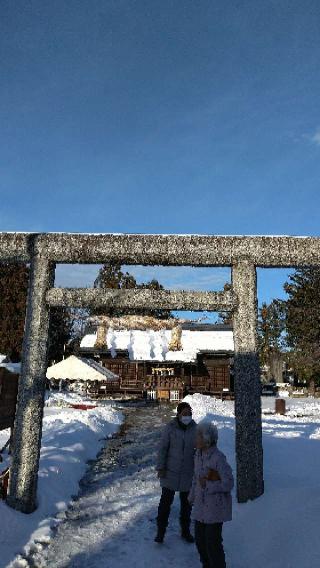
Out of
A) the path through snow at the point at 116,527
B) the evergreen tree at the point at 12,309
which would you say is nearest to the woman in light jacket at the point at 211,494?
the path through snow at the point at 116,527

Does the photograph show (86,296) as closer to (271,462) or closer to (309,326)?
(271,462)

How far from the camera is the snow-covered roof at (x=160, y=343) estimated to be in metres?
29.7

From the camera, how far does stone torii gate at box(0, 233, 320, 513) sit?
571 cm

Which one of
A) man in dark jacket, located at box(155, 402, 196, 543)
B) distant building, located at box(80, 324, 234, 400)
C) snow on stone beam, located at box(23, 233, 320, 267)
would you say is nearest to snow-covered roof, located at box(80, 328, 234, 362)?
distant building, located at box(80, 324, 234, 400)

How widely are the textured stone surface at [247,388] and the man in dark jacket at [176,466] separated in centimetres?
94

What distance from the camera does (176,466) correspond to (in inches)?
191

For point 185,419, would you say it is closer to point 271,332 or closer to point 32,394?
point 32,394

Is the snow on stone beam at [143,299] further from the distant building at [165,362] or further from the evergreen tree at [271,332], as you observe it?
the evergreen tree at [271,332]

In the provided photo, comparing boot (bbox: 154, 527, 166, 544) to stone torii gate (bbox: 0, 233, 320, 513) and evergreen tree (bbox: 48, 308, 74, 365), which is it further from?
evergreen tree (bbox: 48, 308, 74, 365)

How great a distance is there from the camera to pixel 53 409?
1736 centimetres

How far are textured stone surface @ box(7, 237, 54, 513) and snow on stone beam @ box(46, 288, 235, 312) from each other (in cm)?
24

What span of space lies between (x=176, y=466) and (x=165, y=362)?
24.9 meters

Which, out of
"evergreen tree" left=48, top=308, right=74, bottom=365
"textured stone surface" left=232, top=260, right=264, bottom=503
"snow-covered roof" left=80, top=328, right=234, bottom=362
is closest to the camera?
"textured stone surface" left=232, top=260, right=264, bottom=503

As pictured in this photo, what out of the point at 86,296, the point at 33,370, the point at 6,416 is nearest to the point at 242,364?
the point at 86,296
